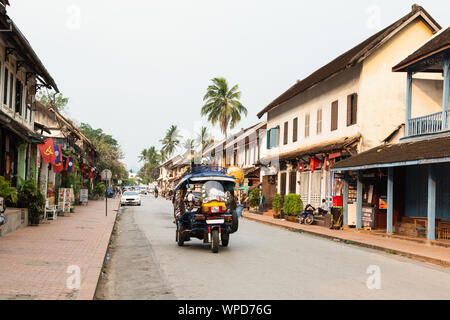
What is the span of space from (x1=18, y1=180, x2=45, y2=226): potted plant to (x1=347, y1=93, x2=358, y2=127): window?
1467 cm

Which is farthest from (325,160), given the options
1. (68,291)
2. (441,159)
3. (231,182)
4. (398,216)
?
(68,291)

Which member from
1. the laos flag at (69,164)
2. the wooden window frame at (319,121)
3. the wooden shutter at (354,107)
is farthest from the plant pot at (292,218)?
the laos flag at (69,164)

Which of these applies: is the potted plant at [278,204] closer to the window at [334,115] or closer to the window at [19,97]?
the window at [334,115]

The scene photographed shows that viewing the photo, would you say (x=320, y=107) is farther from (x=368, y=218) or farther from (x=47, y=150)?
(x=47, y=150)

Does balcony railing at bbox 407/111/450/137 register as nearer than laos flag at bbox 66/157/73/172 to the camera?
Yes

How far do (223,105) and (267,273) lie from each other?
50364 millimetres

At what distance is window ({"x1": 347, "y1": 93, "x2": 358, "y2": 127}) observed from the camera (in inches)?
925

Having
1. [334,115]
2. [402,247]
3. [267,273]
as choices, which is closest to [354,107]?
[334,115]

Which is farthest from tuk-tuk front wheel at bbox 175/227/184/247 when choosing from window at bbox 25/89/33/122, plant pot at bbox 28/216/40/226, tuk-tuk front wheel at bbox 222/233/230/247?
window at bbox 25/89/33/122

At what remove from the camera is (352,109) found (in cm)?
2398

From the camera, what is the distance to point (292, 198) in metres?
27.0

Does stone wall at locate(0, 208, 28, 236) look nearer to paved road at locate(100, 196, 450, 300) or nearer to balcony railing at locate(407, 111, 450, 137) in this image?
paved road at locate(100, 196, 450, 300)

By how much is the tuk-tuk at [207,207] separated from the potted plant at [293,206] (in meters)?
13.3

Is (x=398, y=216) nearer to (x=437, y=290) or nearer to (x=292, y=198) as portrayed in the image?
(x=292, y=198)
